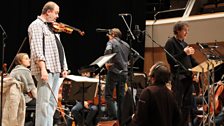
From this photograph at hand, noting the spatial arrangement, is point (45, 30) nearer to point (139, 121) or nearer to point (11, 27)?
point (139, 121)

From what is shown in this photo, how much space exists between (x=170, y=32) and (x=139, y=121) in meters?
8.13

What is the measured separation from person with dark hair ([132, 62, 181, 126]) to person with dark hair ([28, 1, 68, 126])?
1.26m

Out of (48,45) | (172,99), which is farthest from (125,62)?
(172,99)

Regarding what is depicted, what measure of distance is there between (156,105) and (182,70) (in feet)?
6.59

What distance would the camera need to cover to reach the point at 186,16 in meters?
12.6

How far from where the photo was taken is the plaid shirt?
5.50 meters

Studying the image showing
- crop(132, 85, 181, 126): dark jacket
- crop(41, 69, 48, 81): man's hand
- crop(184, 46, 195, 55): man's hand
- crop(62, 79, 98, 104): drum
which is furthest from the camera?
crop(62, 79, 98, 104): drum

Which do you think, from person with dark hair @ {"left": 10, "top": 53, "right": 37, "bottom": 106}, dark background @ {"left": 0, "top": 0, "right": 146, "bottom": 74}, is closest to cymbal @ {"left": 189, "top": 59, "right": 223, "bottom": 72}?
person with dark hair @ {"left": 10, "top": 53, "right": 37, "bottom": 106}

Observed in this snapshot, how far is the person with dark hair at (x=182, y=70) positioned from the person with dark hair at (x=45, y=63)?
1.87 metres

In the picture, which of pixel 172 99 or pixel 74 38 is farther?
pixel 74 38

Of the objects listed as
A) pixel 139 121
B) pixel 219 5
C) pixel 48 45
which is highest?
pixel 219 5

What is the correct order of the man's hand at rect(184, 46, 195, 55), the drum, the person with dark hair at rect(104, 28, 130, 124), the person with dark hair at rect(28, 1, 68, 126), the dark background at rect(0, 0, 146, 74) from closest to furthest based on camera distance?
the person with dark hair at rect(28, 1, 68, 126) < the man's hand at rect(184, 46, 195, 55) < the drum < the person with dark hair at rect(104, 28, 130, 124) < the dark background at rect(0, 0, 146, 74)

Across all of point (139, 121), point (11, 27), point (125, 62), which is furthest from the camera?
point (11, 27)

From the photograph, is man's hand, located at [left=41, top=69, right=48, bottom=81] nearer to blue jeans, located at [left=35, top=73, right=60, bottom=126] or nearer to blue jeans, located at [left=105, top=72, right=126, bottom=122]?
blue jeans, located at [left=35, top=73, right=60, bottom=126]
